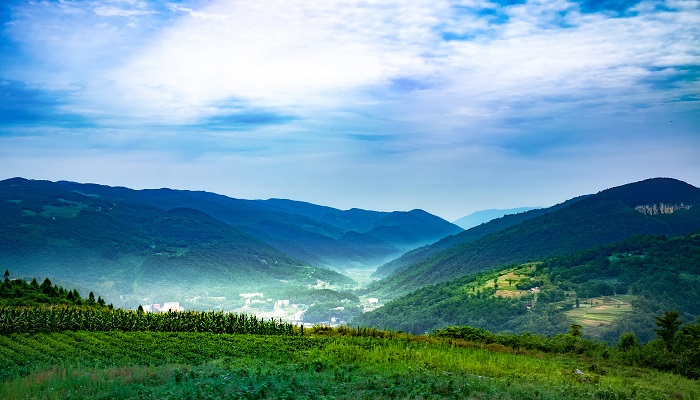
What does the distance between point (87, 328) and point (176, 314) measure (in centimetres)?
730

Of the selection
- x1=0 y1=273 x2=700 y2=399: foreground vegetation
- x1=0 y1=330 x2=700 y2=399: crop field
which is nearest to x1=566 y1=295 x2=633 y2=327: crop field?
x1=0 y1=273 x2=700 y2=399: foreground vegetation

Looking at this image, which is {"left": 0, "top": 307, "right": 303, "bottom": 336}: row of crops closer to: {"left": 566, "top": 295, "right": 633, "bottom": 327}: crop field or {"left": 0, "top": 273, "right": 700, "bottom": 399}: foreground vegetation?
{"left": 0, "top": 273, "right": 700, "bottom": 399}: foreground vegetation

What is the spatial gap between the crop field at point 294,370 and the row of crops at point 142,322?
7.51 feet

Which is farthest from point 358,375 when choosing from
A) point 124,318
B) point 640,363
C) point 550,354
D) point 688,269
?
point 688,269

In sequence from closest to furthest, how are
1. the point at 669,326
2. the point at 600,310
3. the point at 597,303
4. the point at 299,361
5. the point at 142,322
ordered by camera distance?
the point at 299,361 < the point at 669,326 < the point at 142,322 < the point at 600,310 < the point at 597,303

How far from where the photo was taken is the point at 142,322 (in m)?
44.3

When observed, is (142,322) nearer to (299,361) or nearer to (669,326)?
(299,361)

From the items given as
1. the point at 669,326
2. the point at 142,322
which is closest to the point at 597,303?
the point at 669,326

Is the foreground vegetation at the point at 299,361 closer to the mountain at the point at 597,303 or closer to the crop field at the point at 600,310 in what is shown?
the mountain at the point at 597,303

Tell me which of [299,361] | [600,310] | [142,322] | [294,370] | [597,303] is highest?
[142,322]

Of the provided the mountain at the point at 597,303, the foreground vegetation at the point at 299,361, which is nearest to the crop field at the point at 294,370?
the foreground vegetation at the point at 299,361

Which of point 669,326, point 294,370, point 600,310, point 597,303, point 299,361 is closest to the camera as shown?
point 294,370

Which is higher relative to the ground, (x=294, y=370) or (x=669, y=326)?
(x=294, y=370)

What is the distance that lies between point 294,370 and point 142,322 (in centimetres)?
2163
